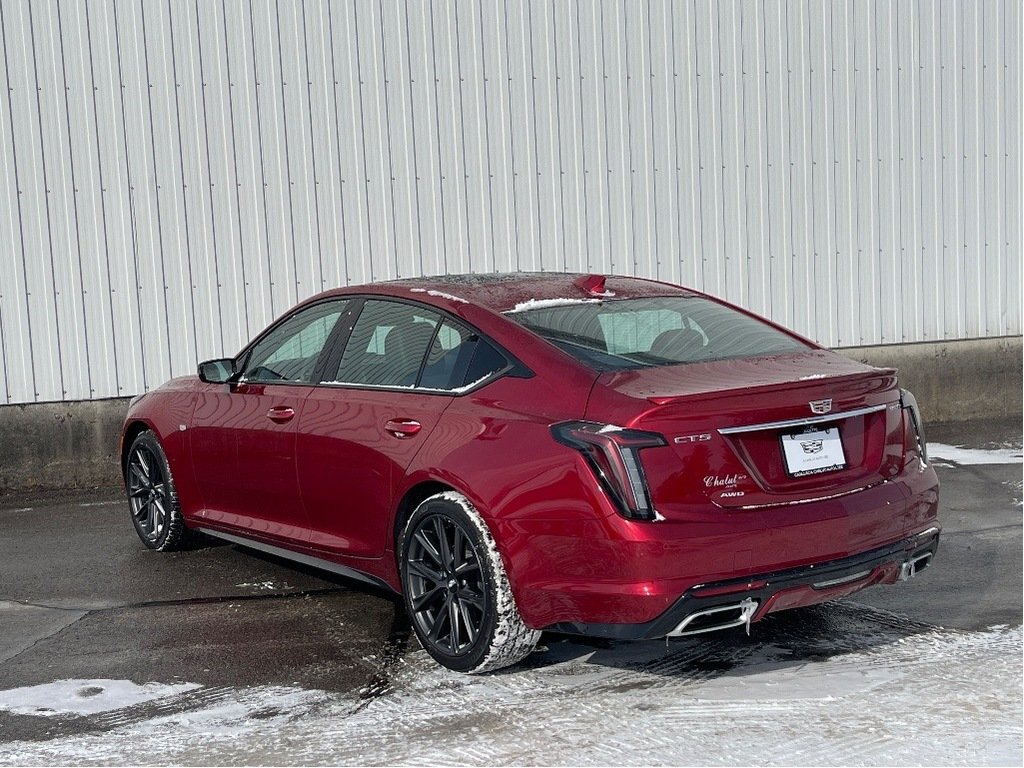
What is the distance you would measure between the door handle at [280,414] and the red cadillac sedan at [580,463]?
0.6 inches

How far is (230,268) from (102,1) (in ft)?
7.18

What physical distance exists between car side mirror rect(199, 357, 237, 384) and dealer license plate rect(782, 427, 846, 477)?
315 centimetres

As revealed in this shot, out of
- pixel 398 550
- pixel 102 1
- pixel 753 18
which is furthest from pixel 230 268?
pixel 398 550

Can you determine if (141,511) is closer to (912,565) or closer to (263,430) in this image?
(263,430)

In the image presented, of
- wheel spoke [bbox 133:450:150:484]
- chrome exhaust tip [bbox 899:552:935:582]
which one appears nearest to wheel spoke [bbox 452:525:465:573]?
chrome exhaust tip [bbox 899:552:935:582]

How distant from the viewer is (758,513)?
14.7 ft

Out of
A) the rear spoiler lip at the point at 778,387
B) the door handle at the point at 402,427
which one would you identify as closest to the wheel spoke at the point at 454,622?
the door handle at the point at 402,427

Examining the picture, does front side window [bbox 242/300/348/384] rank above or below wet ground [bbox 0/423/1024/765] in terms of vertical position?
above

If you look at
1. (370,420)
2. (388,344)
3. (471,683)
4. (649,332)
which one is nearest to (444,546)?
(471,683)

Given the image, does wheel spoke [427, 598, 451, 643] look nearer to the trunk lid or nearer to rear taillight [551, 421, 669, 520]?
rear taillight [551, 421, 669, 520]

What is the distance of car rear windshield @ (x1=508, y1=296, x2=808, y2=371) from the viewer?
499 cm

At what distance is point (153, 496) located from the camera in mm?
7492

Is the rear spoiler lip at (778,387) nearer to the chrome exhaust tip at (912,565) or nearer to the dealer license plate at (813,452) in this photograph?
the dealer license plate at (813,452)

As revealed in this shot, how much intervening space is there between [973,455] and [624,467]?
633 centimetres
